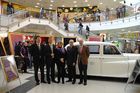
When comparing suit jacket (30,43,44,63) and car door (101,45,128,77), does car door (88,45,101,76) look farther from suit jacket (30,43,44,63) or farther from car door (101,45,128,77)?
suit jacket (30,43,44,63)

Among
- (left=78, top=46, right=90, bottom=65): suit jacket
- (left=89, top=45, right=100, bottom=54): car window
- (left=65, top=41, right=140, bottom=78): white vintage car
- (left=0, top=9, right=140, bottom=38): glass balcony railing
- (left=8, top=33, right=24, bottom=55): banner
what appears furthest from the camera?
(left=0, top=9, right=140, bottom=38): glass balcony railing

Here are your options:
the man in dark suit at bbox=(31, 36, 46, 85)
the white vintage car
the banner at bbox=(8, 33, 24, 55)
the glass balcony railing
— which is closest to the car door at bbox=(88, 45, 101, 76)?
the white vintage car

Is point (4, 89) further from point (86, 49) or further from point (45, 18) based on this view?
point (45, 18)

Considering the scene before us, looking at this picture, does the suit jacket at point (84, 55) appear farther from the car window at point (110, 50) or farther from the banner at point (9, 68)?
the banner at point (9, 68)

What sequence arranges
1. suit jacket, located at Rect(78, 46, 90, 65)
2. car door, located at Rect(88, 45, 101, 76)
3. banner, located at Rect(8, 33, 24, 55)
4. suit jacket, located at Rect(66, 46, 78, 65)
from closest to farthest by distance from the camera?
suit jacket, located at Rect(78, 46, 90, 65) → suit jacket, located at Rect(66, 46, 78, 65) → car door, located at Rect(88, 45, 101, 76) → banner, located at Rect(8, 33, 24, 55)

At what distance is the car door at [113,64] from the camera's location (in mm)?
5127

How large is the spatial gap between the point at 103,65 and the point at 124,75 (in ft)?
2.85

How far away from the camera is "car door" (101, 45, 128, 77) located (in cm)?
513

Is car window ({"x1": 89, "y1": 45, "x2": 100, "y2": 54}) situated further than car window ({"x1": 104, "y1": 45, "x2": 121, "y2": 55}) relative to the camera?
Yes

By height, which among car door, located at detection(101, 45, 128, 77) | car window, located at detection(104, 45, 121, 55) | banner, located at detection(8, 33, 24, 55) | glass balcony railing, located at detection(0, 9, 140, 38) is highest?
glass balcony railing, located at detection(0, 9, 140, 38)

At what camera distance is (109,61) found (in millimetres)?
5273

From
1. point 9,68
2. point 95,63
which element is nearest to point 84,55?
point 95,63

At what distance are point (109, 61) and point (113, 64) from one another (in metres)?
0.19

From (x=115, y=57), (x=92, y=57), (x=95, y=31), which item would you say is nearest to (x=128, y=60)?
(x=115, y=57)
